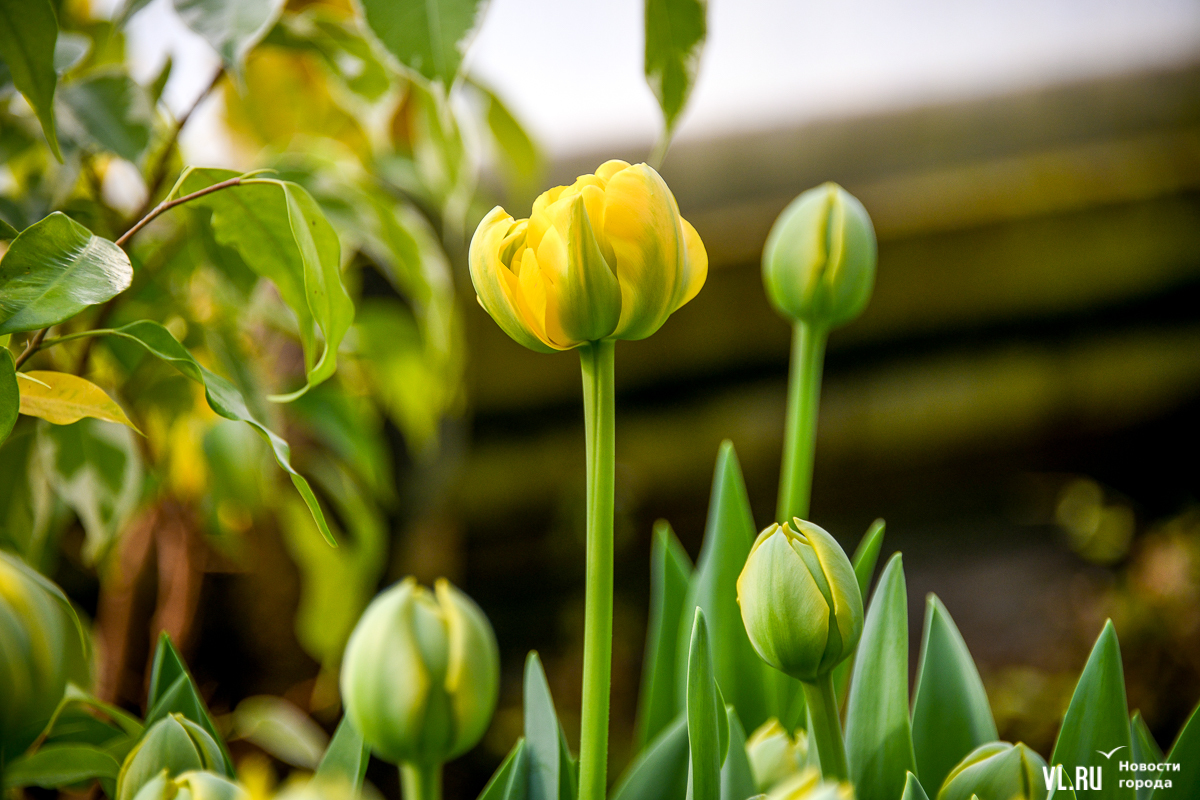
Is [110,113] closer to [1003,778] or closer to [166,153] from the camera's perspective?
[166,153]

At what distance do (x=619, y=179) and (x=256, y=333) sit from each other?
408 millimetres

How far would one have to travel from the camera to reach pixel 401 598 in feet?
0.51

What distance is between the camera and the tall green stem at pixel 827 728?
0.53 ft

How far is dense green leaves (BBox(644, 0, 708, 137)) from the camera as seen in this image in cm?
22

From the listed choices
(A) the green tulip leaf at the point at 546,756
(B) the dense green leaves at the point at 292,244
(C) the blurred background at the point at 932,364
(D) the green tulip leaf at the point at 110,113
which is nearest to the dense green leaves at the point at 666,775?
(A) the green tulip leaf at the point at 546,756

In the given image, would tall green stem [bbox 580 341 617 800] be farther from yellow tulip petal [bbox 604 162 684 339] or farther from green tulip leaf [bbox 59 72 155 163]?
green tulip leaf [bbox 59 72 155 163]

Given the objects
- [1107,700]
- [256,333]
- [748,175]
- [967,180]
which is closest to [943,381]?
[967,180]

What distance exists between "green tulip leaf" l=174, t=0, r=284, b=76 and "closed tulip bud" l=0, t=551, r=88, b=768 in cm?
14

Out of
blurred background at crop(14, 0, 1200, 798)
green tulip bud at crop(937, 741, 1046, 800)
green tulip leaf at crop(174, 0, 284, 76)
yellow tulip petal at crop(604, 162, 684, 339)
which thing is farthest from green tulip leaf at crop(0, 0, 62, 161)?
blurred background at crop(14, 0, 1200, 798)

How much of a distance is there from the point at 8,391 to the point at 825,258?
0.19 metres

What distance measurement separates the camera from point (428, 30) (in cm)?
21

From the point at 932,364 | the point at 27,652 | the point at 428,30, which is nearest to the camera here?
the point at 27,652

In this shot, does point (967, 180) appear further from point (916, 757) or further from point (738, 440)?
point (916, 757)

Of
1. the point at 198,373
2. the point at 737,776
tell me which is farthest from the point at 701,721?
the point at 198,373
